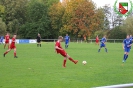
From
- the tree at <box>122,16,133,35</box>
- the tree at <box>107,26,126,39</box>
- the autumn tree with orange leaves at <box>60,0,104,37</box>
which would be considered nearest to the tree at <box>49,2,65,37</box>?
the autumn tree with orange leaves at <box>60,0,104,37</box>

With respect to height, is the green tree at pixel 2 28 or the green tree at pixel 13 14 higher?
the green tree at pixel 13 14

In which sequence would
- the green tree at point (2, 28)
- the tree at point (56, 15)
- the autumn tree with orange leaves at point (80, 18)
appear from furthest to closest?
A: the tree at point (56, 15), the autumn tree with orange leaves at point (80, 18), the green tree at point (2, 28)

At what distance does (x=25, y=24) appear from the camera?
83.0 m

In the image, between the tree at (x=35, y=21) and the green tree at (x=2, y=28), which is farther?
the tree at (x=35, y=21)

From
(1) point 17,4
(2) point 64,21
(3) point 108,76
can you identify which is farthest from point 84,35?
(3) point 108,76

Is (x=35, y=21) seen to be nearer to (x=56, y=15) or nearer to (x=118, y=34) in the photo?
(x=56, y=15)

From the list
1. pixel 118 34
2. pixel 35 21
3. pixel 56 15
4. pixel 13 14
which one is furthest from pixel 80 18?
pixel 13 14

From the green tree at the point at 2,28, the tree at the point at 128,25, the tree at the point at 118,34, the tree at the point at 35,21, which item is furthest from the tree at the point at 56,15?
the tree at the point at 128,25

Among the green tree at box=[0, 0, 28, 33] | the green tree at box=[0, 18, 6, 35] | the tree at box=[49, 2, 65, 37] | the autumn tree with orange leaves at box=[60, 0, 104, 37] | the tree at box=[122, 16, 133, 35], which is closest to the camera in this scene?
the green tree at box=[0, 18, 6, 35]

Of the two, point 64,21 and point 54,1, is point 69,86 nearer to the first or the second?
point 64,21

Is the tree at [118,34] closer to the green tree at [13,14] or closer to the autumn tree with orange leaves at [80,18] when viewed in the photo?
the autumn tree with orange leaves at [80,18]

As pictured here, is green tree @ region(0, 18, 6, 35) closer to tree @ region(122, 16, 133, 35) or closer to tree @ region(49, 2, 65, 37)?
tree @ region(49, 2, 65, 37)

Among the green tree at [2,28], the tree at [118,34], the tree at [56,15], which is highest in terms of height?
the tree at [56,15]

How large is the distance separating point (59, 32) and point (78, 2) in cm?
974
